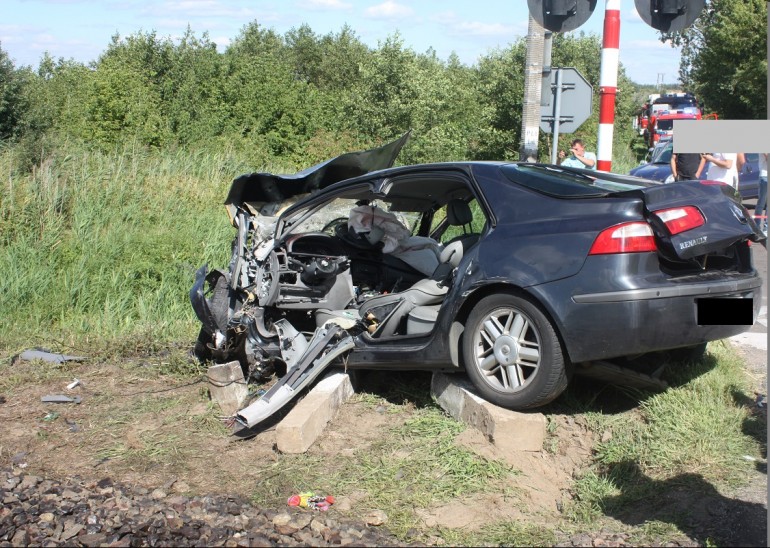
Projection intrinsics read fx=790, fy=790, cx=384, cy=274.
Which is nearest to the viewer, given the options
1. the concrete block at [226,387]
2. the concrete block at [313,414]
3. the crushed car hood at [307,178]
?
the concrete block at [313,414]

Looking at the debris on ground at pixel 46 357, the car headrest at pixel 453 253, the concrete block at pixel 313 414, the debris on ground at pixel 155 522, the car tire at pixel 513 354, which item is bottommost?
the debris on ground at pixel 155 522

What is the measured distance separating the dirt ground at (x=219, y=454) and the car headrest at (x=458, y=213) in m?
1.39

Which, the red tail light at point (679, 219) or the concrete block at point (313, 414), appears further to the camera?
the concrete block at point (313, 414)

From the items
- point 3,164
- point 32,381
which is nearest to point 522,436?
point 32,381

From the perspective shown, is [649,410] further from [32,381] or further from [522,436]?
[32,381]

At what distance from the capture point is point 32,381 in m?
6.75

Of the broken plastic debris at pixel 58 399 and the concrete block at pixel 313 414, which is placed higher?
the concrete block at pixel 313 414

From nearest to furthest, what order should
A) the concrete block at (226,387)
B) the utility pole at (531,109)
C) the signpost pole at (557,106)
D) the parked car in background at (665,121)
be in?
the concrete block at (226,387)
the utility pole at (531,109)
the signpost pole at (557,106)
the parked car in background at (665,121)

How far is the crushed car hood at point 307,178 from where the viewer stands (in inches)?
259

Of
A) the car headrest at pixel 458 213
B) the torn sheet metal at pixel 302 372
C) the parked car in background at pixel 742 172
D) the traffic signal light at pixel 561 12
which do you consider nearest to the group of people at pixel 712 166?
the traffic signal light at pixel 561 12

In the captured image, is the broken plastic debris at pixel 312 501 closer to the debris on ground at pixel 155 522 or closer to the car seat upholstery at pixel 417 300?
the debris on ground at pixel 155 522

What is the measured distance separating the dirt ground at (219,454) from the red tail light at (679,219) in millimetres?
1378

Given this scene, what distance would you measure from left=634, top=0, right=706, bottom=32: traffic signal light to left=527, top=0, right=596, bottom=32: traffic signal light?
66cm

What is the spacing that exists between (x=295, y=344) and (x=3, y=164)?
7343 mm
